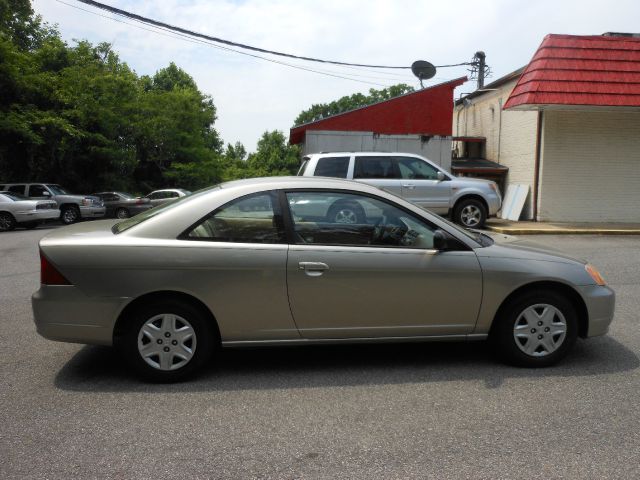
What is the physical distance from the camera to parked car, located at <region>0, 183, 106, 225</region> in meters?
20.6

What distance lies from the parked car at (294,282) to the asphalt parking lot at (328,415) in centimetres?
31

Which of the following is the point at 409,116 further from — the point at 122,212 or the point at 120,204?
the point at 122,212

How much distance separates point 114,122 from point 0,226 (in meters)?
11.4

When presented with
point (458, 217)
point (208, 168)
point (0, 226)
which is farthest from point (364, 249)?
point (208, 168)

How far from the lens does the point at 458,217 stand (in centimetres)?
1288

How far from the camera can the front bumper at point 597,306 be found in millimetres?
4367

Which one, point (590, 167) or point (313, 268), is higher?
point (590, 167)

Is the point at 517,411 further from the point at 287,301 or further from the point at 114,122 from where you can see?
the point at 114,122

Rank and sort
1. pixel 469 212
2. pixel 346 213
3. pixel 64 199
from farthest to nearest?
pixel 64 199
pixel 469 212
pixel 346 213

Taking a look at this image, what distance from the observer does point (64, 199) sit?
21.0 metres

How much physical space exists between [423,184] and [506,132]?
22.0 feet

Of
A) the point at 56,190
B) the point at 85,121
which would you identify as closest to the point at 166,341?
the point at 56,190

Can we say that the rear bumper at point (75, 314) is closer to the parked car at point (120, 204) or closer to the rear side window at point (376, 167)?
the rear side window at point (376, 167)

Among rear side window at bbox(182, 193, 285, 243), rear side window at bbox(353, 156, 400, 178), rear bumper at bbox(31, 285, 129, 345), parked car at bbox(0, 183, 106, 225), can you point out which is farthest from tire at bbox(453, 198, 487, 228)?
parked car at bbox(0, 183, 106, 225)
